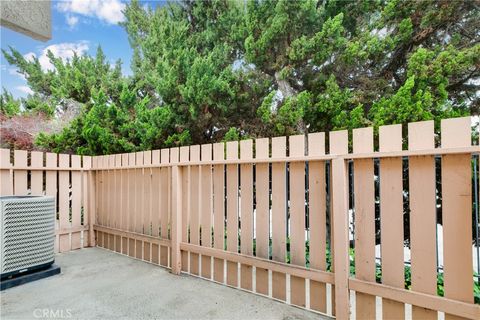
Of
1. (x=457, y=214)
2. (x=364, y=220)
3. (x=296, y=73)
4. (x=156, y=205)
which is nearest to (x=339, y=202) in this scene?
(x=364, y=220)

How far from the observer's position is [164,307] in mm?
2316

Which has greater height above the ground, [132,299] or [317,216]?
[317,216]

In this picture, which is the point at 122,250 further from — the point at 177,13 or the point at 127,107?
the point at 177,13

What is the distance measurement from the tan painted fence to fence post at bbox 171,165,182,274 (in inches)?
0.5

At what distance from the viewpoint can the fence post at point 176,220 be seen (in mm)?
3109

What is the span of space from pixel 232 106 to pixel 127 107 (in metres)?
2.42

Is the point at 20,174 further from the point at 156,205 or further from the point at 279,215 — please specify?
the point at 279,215

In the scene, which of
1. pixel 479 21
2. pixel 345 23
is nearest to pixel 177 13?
pixel 345 23

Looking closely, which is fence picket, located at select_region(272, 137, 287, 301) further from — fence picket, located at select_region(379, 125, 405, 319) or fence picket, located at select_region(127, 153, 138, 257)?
fence picket, located at select_region(127, 153, 138, 257)

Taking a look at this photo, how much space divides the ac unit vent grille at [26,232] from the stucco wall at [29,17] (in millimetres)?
2080

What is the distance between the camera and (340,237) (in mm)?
2049

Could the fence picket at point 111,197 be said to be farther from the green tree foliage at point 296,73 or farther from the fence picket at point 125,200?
the green tree foliage at point 296,73

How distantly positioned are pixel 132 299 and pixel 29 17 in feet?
7.38

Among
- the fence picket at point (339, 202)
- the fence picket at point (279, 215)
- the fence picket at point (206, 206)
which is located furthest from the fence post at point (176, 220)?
the fence picket at point (339, 202)
